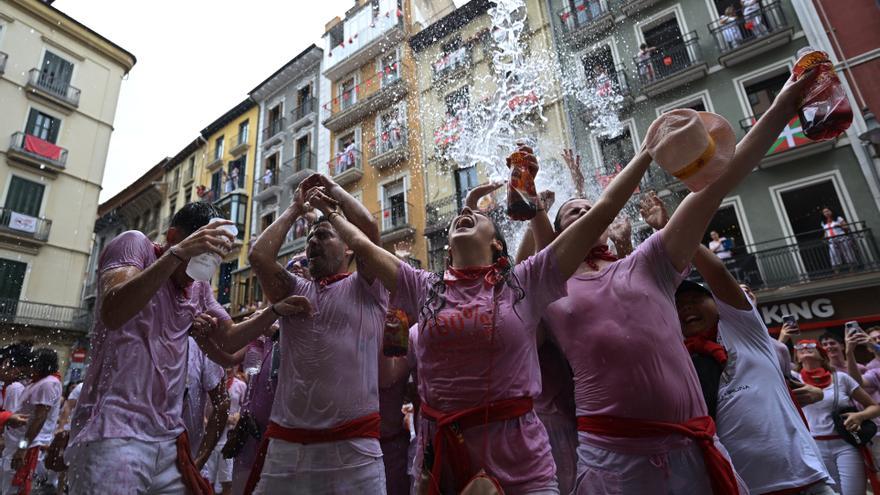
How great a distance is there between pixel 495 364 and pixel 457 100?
17.0 metres

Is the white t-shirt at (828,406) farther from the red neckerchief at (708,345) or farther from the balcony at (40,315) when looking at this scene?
the balcony at (40,315)

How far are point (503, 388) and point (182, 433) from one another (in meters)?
1.55

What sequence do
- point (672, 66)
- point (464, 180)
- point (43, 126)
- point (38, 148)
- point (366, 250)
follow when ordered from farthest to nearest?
point (43, 126) → point (38, 148) → point (464, 180) → point (672, 66) → point (366, 250)

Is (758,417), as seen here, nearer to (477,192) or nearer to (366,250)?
(477,192)

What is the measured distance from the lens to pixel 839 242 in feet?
36.4

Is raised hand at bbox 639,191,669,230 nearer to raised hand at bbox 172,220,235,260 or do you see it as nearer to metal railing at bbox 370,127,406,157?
raised hand at bbox 172,220,235,260

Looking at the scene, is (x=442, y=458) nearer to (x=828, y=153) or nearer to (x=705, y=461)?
(x=705, y=461)

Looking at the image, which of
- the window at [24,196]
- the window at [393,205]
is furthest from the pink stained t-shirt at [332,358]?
the window at [24,196]

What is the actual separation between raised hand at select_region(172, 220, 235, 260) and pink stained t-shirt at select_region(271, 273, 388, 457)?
0.54 metres

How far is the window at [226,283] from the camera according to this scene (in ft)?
79.1

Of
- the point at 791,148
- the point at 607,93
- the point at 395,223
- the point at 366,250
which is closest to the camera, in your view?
the point at 366,250

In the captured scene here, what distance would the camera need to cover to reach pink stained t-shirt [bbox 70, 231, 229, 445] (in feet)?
6.42

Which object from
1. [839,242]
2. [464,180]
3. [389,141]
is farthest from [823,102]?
[389,141]

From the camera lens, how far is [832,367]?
4570 mm
